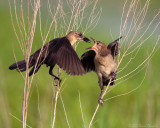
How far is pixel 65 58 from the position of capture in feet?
8.94

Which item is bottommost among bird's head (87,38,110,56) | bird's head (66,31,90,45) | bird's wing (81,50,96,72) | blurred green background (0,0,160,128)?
blurred green background (0,0,160,128)

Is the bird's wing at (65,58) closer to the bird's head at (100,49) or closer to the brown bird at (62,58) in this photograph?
the brown bird at (62,58)

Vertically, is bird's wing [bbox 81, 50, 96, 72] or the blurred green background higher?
bird's wing [bbox 81, 50, 96, 72]

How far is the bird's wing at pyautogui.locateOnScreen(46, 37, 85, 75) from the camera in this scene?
2650 millimetres

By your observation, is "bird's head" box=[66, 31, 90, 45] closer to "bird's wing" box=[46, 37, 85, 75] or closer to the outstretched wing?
the outstretched wing

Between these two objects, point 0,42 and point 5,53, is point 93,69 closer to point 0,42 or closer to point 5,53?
point 5,53

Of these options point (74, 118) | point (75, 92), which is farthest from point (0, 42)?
point (74, 118)

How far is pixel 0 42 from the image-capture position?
29.7ft

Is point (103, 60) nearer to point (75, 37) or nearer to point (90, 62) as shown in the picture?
point (90, 62)

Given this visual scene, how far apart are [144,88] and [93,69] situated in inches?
119

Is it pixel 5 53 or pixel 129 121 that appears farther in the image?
pixel 5 53

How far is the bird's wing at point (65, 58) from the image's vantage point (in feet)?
8.70

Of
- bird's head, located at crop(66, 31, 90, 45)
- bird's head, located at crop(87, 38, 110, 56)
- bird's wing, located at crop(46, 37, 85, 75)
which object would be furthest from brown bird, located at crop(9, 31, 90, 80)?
bird's head, located at crop(87, 38, 110, 56)

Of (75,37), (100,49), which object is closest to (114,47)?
(100,49)
